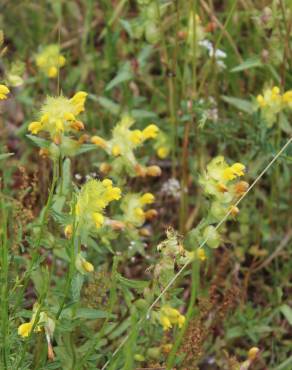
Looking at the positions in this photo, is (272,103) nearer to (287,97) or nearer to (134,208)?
(287,97)

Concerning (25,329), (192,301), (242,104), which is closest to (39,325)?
(25,329)

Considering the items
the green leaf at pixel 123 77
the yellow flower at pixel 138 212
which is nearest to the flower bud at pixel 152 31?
the green leaf at pixel 123 77

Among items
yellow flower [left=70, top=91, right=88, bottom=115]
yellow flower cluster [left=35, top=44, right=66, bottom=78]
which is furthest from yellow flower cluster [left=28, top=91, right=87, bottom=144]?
yellow flower cluster [left=35, top=44, right=66, bottom=78]

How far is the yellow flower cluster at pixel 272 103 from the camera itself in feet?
6.88

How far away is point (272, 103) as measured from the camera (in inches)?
83.3

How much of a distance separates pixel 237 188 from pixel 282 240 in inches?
25.5

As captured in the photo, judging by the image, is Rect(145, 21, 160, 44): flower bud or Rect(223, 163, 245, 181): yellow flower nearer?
Rect(223, 163, 245, 181): yellow flower

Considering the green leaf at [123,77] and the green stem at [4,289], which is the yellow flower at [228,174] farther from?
the green leaf at [123,77]

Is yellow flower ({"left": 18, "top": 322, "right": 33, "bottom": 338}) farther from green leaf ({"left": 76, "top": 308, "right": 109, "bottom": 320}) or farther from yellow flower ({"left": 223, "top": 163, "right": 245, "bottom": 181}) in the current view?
yellow flower ({"left": 223, "top": 163, "right": 245, "bottom": 181})

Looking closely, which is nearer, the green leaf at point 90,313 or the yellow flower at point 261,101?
the green leaf at point 90,313

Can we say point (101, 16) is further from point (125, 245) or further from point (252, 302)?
point (252, 302)

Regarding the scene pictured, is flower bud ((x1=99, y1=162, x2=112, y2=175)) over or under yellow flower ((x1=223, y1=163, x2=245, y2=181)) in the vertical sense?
under

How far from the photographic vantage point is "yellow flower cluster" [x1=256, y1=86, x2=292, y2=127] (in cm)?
210

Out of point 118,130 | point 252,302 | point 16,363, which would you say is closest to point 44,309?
point 16,363
